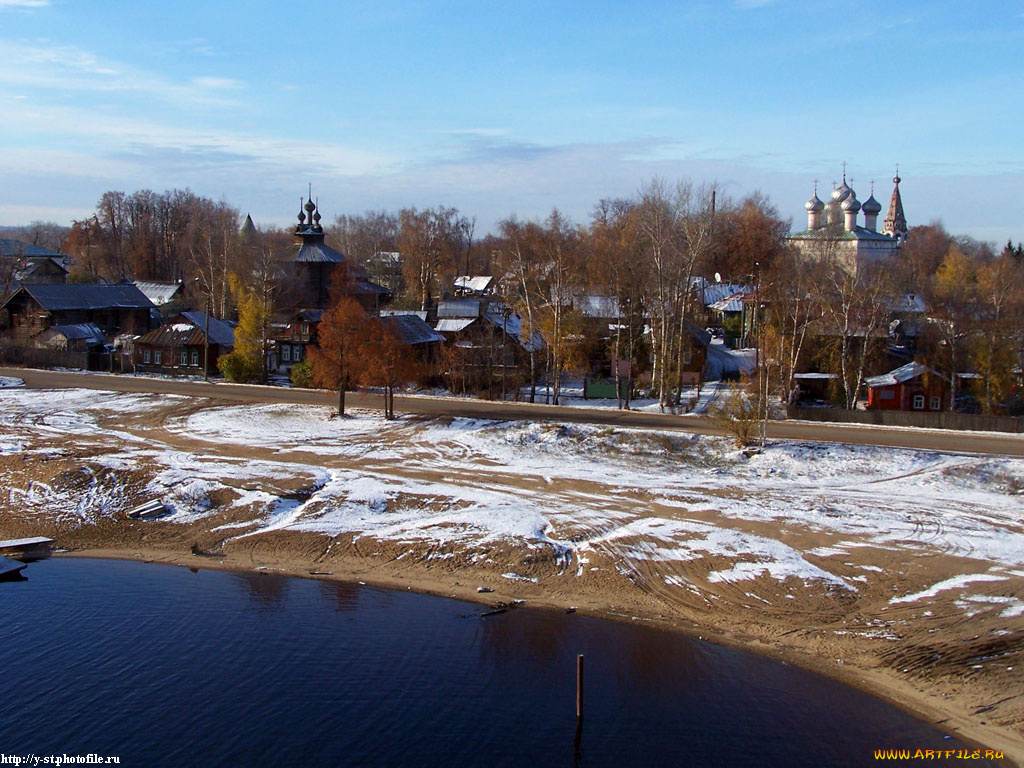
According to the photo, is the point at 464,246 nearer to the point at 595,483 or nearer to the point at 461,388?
the point at 461,388

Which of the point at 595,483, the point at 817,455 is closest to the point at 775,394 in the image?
the point at 817,455

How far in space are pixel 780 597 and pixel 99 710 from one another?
16.8m

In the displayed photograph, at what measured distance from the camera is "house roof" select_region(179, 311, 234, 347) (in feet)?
216

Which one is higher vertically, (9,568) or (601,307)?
(601,307)

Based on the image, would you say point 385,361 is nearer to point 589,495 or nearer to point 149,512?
point 149,512

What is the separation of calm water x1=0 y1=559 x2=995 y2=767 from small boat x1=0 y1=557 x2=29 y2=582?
2.16 metres

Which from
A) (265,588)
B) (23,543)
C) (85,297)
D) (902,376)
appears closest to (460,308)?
Result: (902,376)

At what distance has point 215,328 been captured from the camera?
67.1m

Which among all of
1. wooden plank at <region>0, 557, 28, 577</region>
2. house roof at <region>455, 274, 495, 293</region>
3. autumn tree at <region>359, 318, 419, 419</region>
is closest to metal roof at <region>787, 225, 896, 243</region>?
house roof at <region>455, 274, 495, 293</region>

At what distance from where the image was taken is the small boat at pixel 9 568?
26406mm

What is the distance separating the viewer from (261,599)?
24.6 metres

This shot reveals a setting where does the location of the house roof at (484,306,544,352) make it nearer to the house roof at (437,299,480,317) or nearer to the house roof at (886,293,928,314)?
the house roof at (437,299,480,317)

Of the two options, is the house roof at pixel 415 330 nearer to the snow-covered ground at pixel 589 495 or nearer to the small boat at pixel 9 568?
the snow-covered ground at pixel 589 495

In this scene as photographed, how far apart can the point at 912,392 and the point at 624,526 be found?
2953 cm
